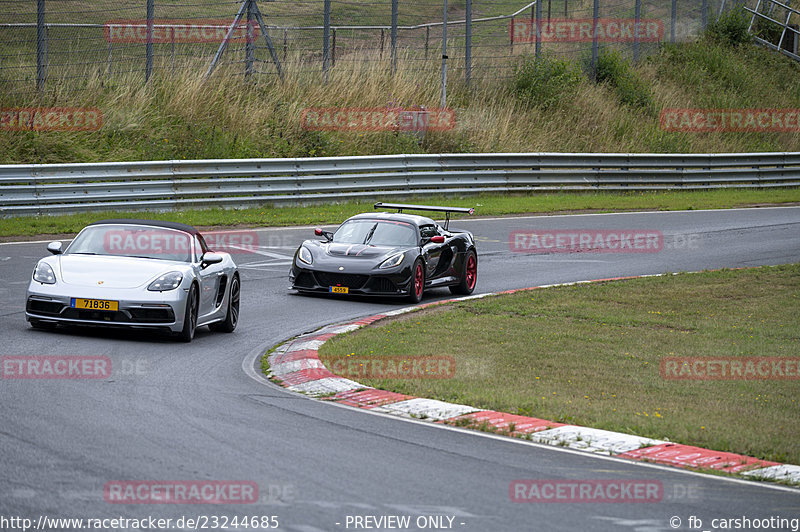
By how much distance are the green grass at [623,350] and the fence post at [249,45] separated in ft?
49.7

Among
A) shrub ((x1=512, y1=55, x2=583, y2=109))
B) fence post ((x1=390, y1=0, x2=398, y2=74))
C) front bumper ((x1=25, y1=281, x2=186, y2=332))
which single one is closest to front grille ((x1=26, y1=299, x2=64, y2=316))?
front bumper ((x1=25, y1=281, x2=186, y2=332))

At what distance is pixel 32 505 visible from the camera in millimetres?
5547

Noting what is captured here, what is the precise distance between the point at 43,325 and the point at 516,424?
5.80 meters

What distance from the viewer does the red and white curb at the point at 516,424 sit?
723 centimetres

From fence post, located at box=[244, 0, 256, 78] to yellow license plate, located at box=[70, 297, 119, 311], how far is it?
61.9 feet

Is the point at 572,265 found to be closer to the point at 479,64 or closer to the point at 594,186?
the point at 594,186

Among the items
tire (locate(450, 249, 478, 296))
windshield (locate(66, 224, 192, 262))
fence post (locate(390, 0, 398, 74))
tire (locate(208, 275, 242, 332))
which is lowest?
tire (locate(450, 249, 478, 296))

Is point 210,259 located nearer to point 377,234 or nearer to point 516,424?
point 377,234

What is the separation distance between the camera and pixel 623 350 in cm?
1191

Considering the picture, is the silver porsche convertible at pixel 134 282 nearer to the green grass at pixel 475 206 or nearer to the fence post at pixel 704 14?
the green grass at pixel 475 206

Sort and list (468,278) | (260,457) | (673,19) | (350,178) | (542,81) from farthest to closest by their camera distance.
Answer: (673,19)
(542,81)
(350,178)
(468,278)
(260,457)

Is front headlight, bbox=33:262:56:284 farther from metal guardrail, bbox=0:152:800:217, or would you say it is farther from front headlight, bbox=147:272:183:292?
metal guardrail, bbox=0:152:800:217

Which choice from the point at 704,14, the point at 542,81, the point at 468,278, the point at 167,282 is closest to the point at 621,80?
the point at 542,81

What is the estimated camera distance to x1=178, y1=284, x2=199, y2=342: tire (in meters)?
11.4
